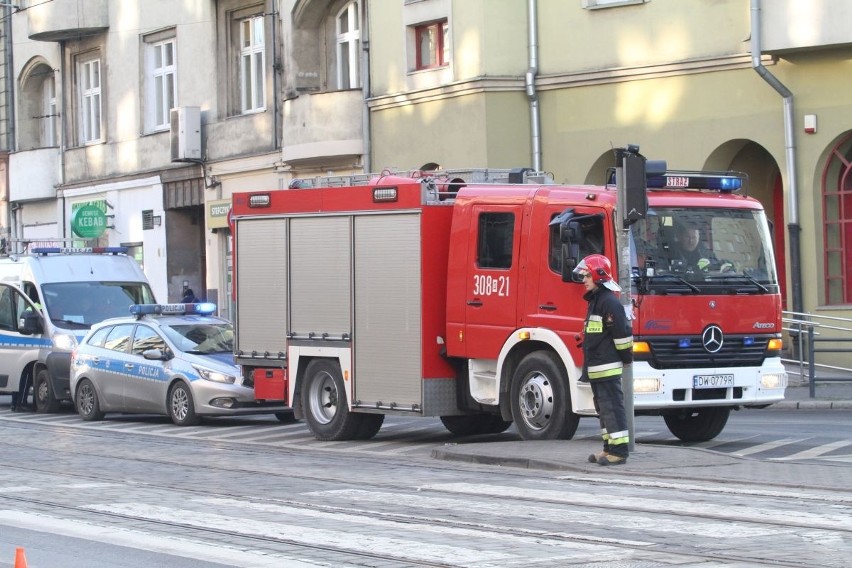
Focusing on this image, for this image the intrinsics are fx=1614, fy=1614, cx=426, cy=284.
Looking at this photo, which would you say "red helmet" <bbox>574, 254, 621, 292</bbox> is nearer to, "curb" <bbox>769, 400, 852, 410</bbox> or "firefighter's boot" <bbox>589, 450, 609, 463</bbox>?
"firefighter's boot" <bbox>589, 450, 609, 463</bbox>

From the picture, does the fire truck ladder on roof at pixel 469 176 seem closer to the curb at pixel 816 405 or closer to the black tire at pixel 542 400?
the black tire at pixel 542 400

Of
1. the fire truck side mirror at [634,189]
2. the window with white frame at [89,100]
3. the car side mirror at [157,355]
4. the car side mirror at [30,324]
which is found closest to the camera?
the fire truck side mirror at [634,189]

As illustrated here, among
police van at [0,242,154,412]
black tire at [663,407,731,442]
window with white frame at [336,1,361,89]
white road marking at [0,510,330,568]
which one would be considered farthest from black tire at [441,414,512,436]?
window with white frame at [336,1,361,89]

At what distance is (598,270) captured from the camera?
13.8 metres

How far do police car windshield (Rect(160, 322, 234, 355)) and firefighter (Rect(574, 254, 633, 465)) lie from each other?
26.2ft

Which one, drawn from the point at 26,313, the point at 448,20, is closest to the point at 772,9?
the point at 448,20

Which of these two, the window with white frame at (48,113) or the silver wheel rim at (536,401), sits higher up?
the window with white frame at (48,113)

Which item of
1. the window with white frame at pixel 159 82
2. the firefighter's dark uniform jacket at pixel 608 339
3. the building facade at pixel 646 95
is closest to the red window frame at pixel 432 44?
the building facade at pixel 646 95

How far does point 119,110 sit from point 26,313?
56.4ft

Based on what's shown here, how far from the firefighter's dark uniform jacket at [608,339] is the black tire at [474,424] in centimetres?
436

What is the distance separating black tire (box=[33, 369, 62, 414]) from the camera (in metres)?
23.4

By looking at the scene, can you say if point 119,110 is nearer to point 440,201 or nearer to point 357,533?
point 440,201

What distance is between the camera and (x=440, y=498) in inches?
464

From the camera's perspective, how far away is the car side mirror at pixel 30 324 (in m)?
23.8
